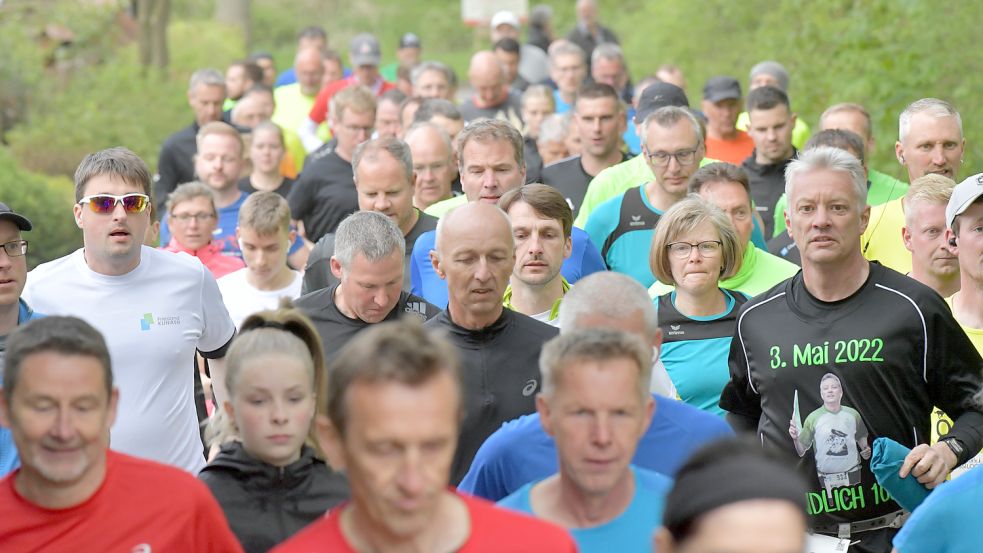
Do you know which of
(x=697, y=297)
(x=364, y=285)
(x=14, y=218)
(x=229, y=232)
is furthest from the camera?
(x=229, y=232)

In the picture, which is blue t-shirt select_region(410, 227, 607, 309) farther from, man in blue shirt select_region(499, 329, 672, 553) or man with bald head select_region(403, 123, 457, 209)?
man in blue shirt select_region(499, 329, 672, 553)

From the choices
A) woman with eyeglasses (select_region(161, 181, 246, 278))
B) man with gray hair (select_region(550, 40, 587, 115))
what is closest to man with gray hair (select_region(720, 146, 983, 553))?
woman with eyeglasses (select_region(161, 181, 246, 278))

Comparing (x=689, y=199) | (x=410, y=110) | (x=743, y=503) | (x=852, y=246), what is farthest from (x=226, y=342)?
(x=410, y=110)

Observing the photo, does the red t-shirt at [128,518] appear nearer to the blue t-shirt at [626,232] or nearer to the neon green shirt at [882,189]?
the blue t-shirt at [626,232]

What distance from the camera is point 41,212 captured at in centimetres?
1797

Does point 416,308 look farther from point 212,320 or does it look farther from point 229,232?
point 229,232

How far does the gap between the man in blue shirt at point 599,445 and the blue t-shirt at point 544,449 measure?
0.59 m

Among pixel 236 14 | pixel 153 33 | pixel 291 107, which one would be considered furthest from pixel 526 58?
pixel 236 14

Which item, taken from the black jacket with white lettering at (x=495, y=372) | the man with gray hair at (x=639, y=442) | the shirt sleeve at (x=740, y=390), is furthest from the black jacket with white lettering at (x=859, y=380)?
the man with gray hair at (x=639, y=442)

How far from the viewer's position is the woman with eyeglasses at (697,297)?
7.50 meters

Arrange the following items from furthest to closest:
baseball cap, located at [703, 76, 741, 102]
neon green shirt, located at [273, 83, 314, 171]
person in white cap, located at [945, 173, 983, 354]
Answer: neon green shirt, located at [273, 83, 314, 171], baseball cap, located at [703, 76, 741, 102], person in white cap, located at [945, 173, 983, 354]

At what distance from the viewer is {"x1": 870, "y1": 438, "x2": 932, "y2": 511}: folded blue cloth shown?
5.96 meters

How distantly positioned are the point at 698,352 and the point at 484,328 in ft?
5.20

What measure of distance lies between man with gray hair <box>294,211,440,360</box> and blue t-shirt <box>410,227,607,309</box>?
1.00 m
